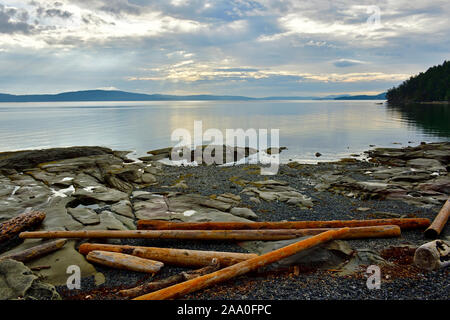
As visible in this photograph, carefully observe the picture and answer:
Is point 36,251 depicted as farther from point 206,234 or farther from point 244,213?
point 244,213

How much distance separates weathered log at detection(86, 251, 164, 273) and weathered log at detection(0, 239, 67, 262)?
1.37 meters

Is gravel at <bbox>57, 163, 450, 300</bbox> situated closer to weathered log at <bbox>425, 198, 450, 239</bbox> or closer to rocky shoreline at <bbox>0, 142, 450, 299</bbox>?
rocky shoreline at <bbox>0, 142, 450, 299</bbox>

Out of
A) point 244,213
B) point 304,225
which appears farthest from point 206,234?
point 244,213

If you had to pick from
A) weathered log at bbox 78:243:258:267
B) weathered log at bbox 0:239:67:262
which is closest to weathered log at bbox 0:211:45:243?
weathered log at bbox 0:239:67:262

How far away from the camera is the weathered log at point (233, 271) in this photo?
642cm

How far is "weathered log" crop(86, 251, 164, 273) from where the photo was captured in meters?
8.01

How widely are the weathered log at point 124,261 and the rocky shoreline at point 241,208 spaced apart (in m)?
0.20

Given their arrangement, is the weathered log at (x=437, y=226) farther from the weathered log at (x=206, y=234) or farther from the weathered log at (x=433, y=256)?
the weathered log at (x=433, y=256)

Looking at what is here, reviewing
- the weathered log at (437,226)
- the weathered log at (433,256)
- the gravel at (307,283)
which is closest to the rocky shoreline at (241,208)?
the gravel at (307,283)

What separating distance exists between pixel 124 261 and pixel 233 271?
3254 mm
